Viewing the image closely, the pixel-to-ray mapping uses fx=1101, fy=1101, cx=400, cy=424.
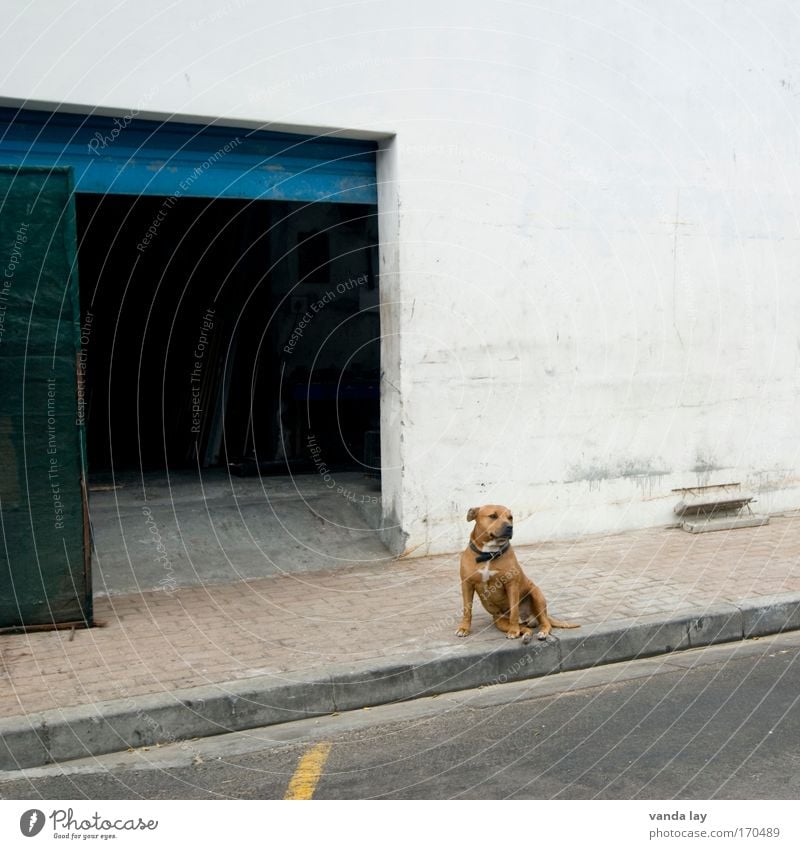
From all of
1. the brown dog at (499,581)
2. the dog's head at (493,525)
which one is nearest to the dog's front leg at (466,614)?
the brown dog at (499,581)

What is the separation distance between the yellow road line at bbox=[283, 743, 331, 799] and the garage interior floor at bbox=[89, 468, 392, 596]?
3.04 metres

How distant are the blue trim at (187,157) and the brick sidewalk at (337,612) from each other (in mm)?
2851

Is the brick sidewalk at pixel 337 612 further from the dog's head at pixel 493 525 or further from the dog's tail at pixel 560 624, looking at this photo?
the dog's head at pixel 493 525

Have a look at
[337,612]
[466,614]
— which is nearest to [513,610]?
[466,614]

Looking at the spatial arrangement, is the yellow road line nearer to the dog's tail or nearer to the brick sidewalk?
the brick sidewalk

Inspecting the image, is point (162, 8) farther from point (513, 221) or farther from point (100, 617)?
point (100, 617)

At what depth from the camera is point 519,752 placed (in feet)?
15.7

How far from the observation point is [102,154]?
753 centimetres

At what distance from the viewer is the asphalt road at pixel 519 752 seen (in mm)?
4379

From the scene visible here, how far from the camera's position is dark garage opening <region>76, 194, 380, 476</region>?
11141 mm

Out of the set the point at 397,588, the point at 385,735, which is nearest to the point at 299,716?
the point at 385,735

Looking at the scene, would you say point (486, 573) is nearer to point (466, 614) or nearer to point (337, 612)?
point (466, 614)
